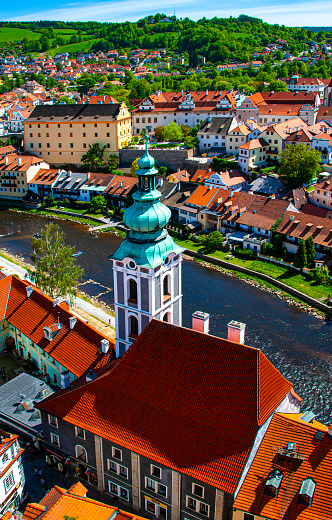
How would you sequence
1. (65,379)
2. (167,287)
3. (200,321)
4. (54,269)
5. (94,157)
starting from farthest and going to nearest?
(94,157) < (54,269) < (65,379) < (167,287) < (200,321)

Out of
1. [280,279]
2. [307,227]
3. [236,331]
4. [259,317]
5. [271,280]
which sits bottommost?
[259,317]

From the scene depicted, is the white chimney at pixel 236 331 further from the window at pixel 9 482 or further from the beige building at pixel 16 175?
the beige building at pixel 16 175

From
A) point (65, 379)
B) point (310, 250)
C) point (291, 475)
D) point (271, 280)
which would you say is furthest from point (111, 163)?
point (291, 475)

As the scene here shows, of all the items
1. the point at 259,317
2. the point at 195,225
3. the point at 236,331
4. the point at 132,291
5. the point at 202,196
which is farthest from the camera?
the point at 202,196

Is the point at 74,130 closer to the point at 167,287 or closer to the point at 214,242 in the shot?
the point at 214,242

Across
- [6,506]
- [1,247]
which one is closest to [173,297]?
[6,506]

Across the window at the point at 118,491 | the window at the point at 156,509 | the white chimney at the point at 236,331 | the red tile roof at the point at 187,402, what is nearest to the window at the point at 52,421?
the red tile roof at the point at 187,402
